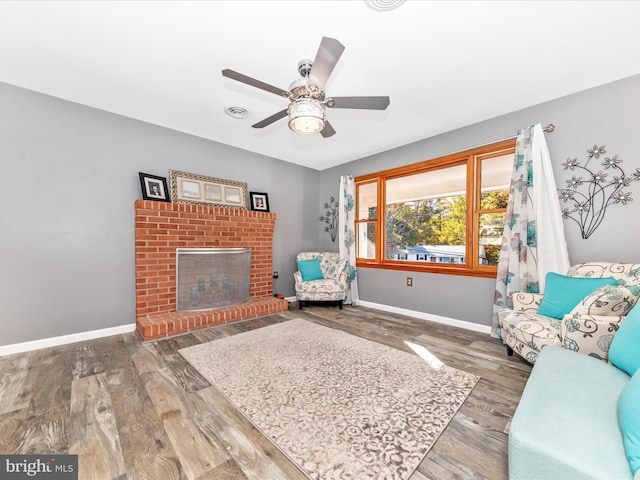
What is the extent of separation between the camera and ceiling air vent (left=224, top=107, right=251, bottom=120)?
2.84m

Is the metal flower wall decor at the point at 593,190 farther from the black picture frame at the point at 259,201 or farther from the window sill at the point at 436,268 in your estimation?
the black picture frame at the point at 259,201

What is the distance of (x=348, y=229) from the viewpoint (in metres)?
4.48

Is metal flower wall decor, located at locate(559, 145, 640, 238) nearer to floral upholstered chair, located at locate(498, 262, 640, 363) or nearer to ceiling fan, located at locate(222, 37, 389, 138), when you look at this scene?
floral upholstered chair, located at locate(498, 262, 640, 363)

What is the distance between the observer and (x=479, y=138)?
10.3 feet

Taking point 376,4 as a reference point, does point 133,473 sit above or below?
below

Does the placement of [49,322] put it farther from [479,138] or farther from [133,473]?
[479,138]

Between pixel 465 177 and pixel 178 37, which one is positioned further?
pixel 465 177

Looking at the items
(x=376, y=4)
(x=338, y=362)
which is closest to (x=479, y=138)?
(x=376, y=4)

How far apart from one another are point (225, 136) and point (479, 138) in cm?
335

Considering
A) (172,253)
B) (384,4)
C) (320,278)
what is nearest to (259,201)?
(172,253)

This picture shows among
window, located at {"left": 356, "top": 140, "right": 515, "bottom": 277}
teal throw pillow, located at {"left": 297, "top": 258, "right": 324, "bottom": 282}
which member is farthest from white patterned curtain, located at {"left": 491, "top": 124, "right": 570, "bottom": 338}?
teal throw pillow, located at {"left": 297, "top": 258, "right": 324, "bottom": 282}

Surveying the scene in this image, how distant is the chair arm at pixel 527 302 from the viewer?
240 centimetres

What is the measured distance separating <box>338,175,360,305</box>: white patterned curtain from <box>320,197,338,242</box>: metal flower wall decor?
0.87 ft

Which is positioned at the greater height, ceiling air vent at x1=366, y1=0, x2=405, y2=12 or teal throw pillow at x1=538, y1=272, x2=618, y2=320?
ceiling air vent at x1=366, y1=0, x2=405, y2=12
